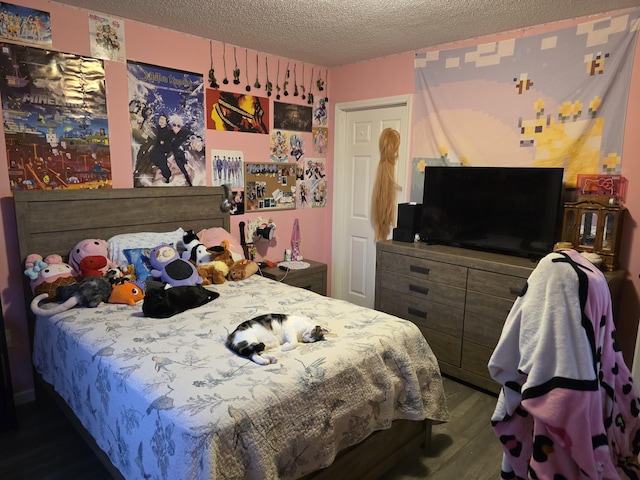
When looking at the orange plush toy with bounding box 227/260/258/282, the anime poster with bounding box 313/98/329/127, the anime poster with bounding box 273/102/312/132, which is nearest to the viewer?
the orange plush toy with bounding box 227/260/258/282

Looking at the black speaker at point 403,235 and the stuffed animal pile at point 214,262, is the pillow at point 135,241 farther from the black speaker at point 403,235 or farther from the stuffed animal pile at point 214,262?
the black speaker at point 403,235

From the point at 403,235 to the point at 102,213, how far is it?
2.17 metres

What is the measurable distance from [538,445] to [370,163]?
10.6ft

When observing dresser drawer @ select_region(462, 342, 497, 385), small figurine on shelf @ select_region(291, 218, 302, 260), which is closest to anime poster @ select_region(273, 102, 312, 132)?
small figurine on shelf @ select_region(291, 218, 302, 260)

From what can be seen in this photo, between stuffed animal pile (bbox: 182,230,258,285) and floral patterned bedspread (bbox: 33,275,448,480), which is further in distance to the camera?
stuffed animal pile (bbox: 182,230,258,285)

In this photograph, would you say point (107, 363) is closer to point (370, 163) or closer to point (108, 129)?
point (108, 129)

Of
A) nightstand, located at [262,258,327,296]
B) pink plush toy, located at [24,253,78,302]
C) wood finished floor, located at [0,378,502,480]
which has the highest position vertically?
pink plush toy, located at [24,253,78,302]

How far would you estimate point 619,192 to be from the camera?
262 cm

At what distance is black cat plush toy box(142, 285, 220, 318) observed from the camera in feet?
7.22

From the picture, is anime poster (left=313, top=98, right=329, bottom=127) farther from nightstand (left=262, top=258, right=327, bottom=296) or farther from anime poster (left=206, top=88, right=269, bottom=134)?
nightstand (left=262, top=258, right=327, bottom=296)

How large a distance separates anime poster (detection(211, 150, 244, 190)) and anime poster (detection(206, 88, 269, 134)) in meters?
0.20

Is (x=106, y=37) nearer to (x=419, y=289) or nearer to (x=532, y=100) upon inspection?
(x=419, y=289)

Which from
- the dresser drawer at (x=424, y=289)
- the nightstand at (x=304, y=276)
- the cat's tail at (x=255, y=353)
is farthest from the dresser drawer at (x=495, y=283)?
the cat's tail at (x=255, y=353)

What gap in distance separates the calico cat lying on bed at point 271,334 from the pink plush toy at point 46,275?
1.16 m
